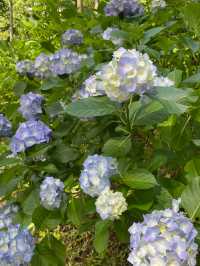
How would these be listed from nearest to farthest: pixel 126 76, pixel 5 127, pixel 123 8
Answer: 1. pixel 126 76
2. pixel 5 127
3. pixel 123 8

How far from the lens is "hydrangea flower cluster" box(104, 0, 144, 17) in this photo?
8.05 ft

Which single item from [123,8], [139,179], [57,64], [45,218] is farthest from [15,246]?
[123,8]

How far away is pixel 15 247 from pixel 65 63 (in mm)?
845

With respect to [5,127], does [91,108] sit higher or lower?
higher

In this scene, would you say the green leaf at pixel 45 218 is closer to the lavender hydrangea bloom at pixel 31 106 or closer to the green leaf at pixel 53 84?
the lavender hydrangea bloom at pixel 31 106

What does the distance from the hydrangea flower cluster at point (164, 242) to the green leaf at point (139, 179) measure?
0.24 meters

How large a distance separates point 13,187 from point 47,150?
0.19 m

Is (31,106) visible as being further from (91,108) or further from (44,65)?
(91,108)

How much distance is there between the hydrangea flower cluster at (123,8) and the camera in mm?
2453

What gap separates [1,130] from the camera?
74.4 inches

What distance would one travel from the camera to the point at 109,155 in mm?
1432

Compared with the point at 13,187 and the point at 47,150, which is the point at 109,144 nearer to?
the point at 47,150

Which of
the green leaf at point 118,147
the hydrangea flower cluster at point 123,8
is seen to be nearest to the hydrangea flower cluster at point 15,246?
the green leaf at point 118,147

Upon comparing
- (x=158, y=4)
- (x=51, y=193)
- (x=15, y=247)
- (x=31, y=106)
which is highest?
(x=158, y=4)
